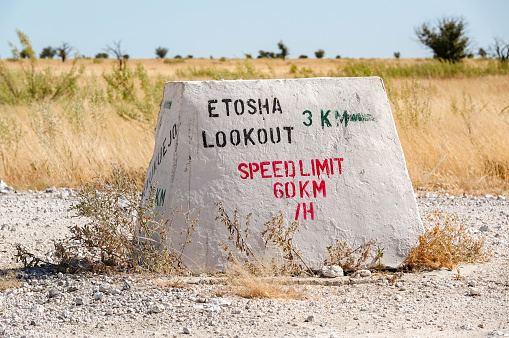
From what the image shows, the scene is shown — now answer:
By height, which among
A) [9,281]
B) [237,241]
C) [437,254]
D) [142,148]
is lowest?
[437,254]

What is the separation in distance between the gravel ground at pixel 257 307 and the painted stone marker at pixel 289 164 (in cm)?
35

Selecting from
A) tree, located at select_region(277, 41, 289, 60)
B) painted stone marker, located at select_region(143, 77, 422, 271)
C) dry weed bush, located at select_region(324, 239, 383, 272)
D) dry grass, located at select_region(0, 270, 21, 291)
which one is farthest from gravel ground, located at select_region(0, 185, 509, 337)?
tree, located at select_region(277, 41, 289, 60)

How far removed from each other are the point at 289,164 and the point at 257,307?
1.14 metres

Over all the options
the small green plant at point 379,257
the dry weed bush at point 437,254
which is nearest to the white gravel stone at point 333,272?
the small green plant at point 379,257

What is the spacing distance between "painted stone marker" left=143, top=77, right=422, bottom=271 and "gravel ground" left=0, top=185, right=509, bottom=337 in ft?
1.13

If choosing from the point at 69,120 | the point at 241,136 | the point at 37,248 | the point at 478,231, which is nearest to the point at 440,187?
the point at 478,231

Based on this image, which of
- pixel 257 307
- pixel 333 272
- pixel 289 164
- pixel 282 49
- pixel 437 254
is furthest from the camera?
pixel 282 49

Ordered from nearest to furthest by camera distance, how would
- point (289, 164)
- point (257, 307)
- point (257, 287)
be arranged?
point (257, 307), point (257, 287), point (289, 164)

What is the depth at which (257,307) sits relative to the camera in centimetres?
365

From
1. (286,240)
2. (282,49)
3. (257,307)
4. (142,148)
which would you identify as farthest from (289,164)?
(282,49)

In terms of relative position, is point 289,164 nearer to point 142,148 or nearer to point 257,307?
point 257,307

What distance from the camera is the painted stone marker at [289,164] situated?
13.9ft

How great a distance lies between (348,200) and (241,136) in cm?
91

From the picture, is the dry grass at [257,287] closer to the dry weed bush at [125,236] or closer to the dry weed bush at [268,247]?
the dry weed bush at [268,247]
